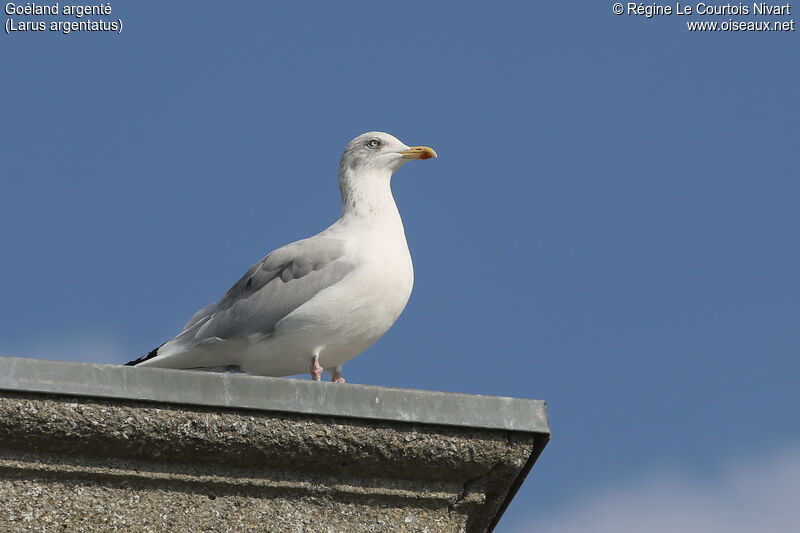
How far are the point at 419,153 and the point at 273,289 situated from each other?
188 centimetres

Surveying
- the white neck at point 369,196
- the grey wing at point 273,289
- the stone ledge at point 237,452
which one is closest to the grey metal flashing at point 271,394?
the stone ledge at point 237,452

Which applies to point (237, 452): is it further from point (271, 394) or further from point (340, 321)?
point (340, 321)

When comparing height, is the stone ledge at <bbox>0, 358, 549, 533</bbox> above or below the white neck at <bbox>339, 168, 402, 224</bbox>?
below

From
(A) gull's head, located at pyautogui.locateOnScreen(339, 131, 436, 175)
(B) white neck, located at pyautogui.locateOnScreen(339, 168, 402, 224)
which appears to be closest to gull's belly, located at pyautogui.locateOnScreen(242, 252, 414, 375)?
(B) white neck, located at pyautogui.locateOnScreen(339, 168, 402, 224)

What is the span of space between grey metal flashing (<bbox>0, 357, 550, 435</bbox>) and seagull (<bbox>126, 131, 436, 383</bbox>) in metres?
3.24

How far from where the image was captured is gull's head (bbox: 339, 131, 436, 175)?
27.8 ft

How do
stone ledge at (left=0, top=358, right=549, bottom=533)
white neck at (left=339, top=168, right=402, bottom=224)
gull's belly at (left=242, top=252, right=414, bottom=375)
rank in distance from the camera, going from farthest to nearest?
white neck at (left=339, top=168, right=402, bottom=224)
gull's belly at (left=242, top=252, right=414, bottom=375)
stone ledge at (left=0, top=358, right=549, bottom=533)

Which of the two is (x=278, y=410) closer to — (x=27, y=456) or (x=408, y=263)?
(x=27, y=456)

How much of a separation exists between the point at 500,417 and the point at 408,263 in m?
3.59

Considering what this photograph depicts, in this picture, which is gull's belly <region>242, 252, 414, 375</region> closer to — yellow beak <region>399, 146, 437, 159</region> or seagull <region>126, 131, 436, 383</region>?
seagull <region>126, 131, 436, 383</region>

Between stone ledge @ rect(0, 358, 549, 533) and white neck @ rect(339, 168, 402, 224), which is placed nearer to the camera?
stone ledge @ rect(0, 358, 549, 533)

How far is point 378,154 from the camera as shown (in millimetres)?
8539

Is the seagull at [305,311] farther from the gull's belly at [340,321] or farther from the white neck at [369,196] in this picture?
the white neck at [369,196]

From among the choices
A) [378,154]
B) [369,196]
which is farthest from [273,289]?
[378,154]
